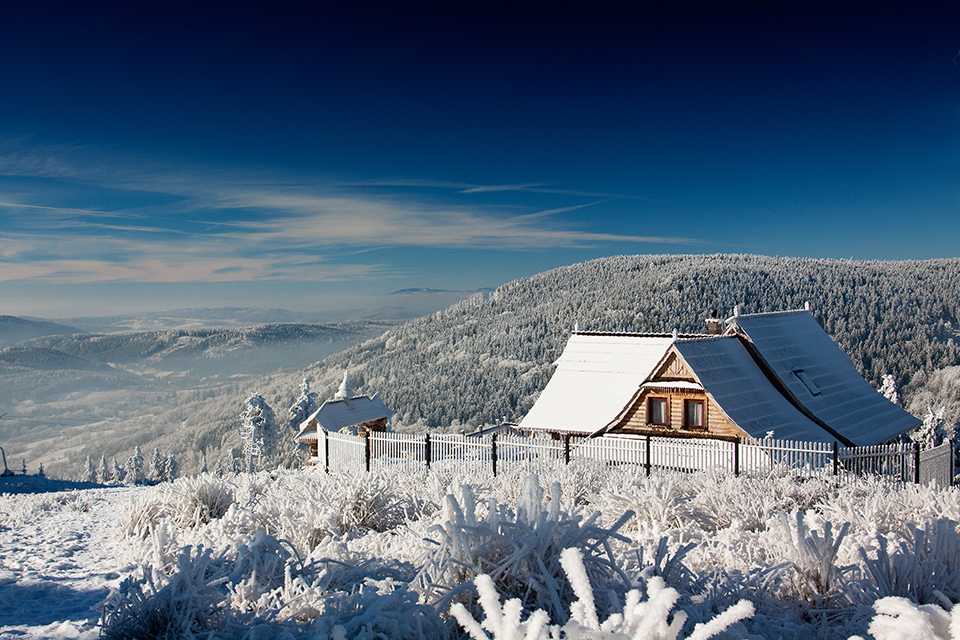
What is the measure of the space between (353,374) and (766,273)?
297ft

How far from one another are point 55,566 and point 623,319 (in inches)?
4386

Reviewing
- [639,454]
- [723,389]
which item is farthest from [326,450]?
[723,389]

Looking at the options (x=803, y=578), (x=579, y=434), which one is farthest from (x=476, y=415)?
(x=803, y=578)

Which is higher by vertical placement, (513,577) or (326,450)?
(513,577)

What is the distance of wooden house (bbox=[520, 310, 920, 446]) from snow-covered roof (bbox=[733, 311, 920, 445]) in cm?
5

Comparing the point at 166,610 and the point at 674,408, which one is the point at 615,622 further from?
the point at 674,408

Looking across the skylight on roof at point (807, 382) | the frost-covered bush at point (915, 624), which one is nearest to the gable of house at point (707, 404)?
the skylight on roof at point (807, 382)

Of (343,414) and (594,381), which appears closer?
(594,381)

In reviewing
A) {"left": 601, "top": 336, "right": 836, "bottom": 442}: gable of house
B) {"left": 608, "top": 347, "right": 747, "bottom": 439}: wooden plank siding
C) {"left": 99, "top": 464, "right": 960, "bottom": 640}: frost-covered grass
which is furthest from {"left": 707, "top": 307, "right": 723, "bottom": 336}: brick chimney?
{"left": 99, "top": 464, "right": 960, "bottom": 640}: frost-covered grass

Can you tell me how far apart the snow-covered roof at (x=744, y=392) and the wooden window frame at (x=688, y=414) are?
66 centimetres

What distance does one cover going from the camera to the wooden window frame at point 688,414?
727 inches

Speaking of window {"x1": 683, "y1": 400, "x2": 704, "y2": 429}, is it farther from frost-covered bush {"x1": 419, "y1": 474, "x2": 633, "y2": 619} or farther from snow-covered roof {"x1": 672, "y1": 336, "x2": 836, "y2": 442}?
frost-covered bush {"x1": 419, "y1": 474, "x2": 633, "y2": 619}

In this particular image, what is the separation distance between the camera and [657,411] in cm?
1914

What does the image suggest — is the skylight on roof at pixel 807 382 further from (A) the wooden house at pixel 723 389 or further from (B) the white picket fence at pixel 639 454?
(B) the white picket fence at pixel 639 454
